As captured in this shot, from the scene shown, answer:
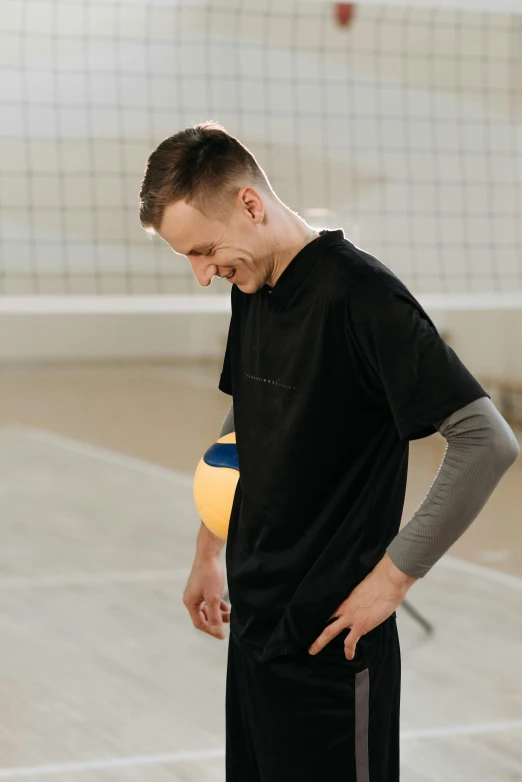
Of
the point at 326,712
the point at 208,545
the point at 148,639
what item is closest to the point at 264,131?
the point at 148,639

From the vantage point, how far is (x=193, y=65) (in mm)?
11398

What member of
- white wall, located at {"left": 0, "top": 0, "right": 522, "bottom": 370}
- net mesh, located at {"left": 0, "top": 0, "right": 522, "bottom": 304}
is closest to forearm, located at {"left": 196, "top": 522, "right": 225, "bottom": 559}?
net mesh, located at {"left": 0, "top": 0, "right": 522, "bottom": 304}

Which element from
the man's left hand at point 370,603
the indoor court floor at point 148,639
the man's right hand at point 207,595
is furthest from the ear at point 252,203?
the indoor court floor at point 148,639

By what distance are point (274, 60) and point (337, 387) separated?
9.47 m

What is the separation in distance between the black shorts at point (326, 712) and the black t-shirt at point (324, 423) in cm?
6

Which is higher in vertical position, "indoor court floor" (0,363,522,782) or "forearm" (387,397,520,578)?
"forearm" (387,397,520,578)

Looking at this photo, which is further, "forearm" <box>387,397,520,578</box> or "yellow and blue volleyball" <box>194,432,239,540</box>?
"yellow and blue volleyball" <box>194,432,239,540</box>

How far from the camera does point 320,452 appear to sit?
1454 millimetres

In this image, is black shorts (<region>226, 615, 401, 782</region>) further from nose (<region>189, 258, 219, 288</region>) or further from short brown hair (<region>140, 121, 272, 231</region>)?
short brown hair (<region>140, 121, 272, 231</region>)

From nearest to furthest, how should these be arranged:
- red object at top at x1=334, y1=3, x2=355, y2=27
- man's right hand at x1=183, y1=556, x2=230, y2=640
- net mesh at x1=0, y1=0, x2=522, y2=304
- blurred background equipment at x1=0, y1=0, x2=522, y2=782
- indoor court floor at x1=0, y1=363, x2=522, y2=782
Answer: man's right hand at x1=183, y1=556, x2=230, y2=640, indoor court floor at x1=0, y1=363, x2=522, y2=782, blurred background equipment at x1=0, y1=0, x2=522, y2=782, net mesh at x1=0, y1=0, x2=522, y2=304, red object at top at x1=334, y1=3, x2=355, y2=27

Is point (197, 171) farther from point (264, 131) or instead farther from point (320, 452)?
point (264, 131)

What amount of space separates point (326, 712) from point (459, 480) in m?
0.46

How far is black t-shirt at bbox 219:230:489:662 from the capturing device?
1.32 meters

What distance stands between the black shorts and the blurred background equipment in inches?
52.4
